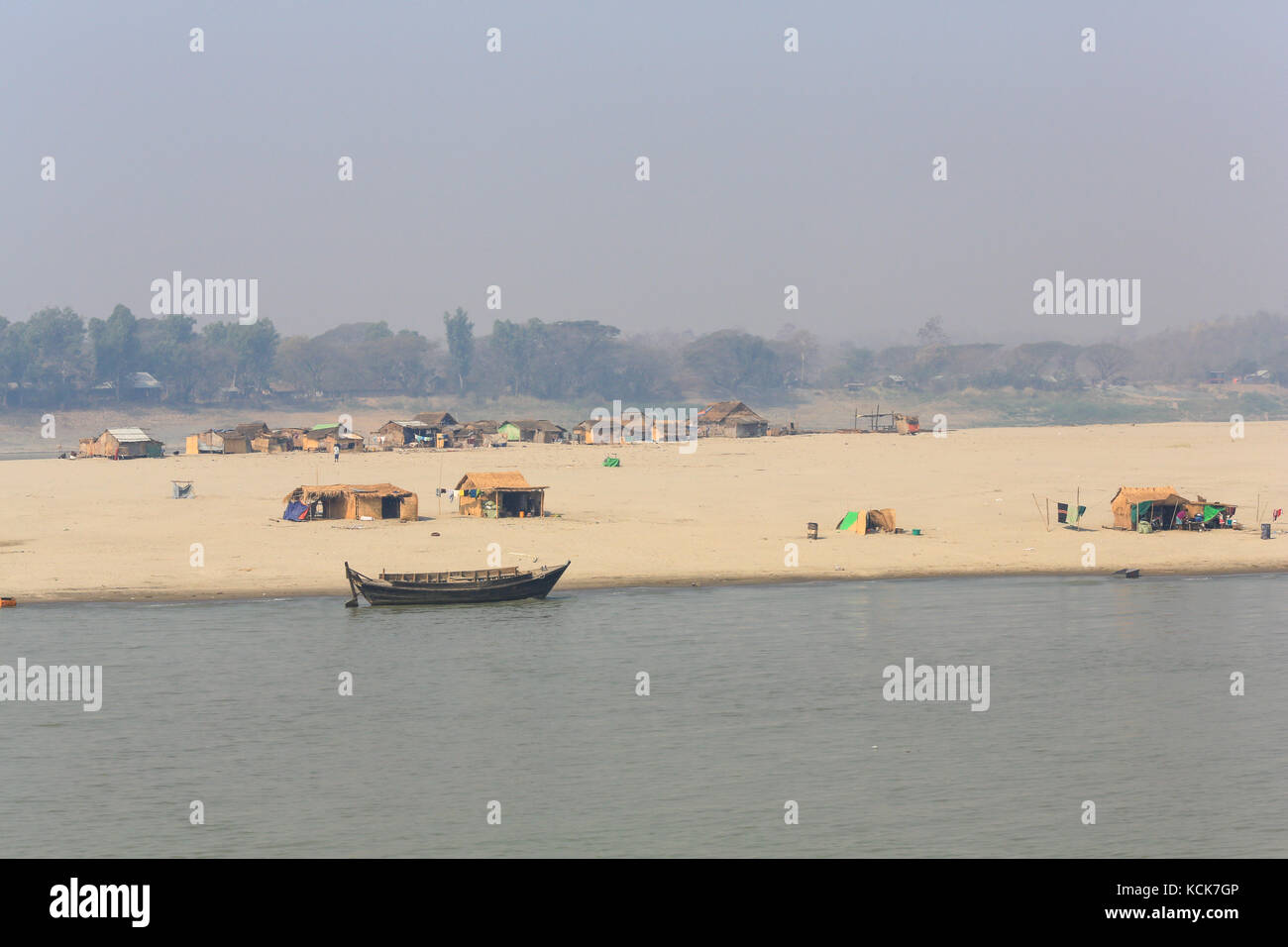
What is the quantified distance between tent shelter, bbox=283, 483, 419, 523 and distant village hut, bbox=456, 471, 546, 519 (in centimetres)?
236

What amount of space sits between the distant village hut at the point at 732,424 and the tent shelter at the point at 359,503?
6109 centimetres

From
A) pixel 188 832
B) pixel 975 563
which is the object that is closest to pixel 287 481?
pixel 975 563

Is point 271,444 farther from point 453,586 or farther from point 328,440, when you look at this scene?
point 453,586

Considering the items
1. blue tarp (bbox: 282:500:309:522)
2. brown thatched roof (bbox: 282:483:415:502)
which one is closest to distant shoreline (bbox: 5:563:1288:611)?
blue tarp (bbox: 282:500:309:522)

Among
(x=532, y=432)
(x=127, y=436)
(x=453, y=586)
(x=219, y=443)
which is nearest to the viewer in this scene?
(x=453, y=586)

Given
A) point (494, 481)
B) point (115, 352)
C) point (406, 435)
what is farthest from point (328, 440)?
point (115, 352)

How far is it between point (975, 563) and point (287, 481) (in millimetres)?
39647

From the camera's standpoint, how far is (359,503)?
184ft

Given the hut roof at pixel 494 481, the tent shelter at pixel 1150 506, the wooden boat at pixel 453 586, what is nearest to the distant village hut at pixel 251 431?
the hut roof at pixel 494 481

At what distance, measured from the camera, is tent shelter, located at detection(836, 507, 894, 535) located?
54156 mm

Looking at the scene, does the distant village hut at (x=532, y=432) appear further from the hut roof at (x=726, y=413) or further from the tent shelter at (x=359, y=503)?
the tent shelter at (x=359, y=503)

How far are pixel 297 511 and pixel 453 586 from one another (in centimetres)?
1496

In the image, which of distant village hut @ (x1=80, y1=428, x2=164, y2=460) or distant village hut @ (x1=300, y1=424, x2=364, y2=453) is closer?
distant village hut @ (x1=80, y1=428, x2=164, y2=460)

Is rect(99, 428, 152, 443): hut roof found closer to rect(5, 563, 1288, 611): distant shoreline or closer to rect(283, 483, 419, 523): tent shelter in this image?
rect(283, 483, 419, 523): tent shelter
